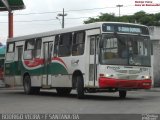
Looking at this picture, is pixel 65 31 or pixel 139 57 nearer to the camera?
pixel 139 57

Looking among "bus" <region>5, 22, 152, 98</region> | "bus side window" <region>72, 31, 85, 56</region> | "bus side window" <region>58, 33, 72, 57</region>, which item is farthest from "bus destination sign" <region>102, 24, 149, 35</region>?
"bus side window" <region>58, 33, 72, 57</region>

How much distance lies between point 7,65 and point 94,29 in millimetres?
10184

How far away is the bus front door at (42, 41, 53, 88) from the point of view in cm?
2631

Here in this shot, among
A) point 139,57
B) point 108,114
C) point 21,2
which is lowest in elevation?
point 108,114

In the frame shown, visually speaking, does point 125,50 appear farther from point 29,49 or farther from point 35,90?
point 35,90

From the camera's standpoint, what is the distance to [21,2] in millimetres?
40844

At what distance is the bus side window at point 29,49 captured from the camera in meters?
28.3

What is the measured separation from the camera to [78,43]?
23.6m

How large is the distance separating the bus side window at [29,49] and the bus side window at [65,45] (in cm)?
327

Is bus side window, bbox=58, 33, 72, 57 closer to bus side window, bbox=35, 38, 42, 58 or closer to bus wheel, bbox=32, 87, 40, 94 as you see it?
bus side window, bbox=35, 38, 42, 58

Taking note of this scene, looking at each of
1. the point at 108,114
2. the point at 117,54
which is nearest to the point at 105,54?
the point at 117,54

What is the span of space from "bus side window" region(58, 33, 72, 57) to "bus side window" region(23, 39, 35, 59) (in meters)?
3.27

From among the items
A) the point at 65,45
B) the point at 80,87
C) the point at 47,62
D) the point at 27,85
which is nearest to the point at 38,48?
the point at 47,62

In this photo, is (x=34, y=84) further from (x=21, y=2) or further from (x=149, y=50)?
(x=21, y=2)
